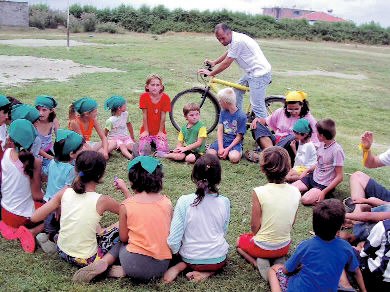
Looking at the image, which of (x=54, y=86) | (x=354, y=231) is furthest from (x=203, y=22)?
(x=354, y=231)

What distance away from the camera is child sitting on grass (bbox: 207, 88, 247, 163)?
5.51 m

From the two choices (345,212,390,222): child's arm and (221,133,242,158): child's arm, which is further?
(221,133,242,158): child's arm

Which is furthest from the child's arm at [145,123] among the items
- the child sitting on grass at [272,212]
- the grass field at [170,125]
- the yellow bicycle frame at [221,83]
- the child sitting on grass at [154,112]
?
the child sitting on grass at [272,212]

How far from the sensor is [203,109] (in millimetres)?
7332

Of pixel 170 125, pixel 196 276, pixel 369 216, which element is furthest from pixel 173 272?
pixel 170 125

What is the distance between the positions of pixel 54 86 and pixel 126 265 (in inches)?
283

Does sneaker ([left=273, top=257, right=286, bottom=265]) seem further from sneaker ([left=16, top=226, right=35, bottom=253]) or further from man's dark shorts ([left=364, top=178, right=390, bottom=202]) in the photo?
sneaker ([left=16, top=226, right=35, bottom=253])

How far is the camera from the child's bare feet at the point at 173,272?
295 cm

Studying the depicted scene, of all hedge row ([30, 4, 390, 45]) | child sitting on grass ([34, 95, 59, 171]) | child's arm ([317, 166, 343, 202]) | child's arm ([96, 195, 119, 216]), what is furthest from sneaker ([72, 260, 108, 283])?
hedge row ([30, 4, 390, 45])

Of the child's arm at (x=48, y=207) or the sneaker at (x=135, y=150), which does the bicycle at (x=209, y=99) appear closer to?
the sneaker at (x=135, y=150)

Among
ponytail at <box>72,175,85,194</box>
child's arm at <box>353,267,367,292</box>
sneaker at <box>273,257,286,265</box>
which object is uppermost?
ponytail at <box>72,175,85,194</box>

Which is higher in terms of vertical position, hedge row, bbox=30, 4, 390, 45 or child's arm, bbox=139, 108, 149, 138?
hedge row, bbox=30, 4, 390, 45

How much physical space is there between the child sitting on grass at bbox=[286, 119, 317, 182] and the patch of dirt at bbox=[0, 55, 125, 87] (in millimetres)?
7072

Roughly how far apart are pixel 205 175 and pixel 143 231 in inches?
23.9
